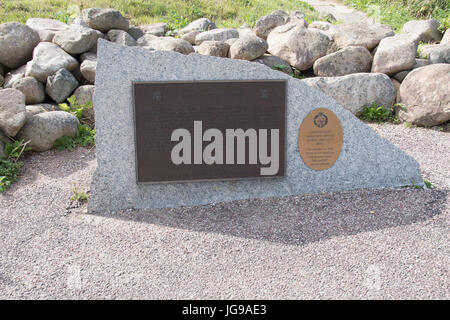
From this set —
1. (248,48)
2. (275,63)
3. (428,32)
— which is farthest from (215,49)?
(428,32)

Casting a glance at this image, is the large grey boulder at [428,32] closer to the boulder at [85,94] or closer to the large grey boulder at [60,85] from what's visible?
the boulder at [85,94]

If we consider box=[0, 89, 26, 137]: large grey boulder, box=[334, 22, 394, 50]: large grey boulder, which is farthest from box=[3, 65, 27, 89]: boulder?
box=[334, 22, 394, 50]: large grey boulder

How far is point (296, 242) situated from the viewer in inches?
138

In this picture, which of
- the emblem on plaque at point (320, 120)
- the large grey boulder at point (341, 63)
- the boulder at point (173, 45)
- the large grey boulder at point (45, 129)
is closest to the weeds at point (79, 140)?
the large grey boulder at point (45, 129)

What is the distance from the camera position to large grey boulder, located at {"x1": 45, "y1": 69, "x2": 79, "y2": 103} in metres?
5.98

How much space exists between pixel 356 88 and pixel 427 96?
927 mm

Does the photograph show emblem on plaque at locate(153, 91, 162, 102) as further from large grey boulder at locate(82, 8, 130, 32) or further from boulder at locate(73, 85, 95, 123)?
large grey boulder at locate(82, 8, 130, 32)

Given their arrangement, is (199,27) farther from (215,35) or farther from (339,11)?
(339,11)

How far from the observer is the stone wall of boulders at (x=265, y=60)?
5883 millimetres

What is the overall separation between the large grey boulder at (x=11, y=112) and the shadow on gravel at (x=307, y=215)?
6.01ft

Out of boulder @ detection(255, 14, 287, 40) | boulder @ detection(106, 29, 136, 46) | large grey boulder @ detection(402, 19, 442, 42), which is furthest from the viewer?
large grey boulder @ detection(402, 19, 442, 42)

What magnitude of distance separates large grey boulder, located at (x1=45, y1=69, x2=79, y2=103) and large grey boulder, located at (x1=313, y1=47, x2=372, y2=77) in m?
3.51

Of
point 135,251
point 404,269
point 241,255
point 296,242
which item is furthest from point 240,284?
point 404,269

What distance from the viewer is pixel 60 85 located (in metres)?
6.00
